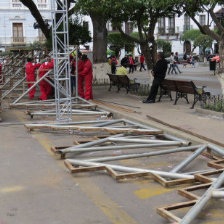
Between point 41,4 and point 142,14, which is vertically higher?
point 41,4

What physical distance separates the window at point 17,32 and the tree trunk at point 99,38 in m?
33.3

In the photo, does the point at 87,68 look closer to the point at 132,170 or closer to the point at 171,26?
the point at 132,170

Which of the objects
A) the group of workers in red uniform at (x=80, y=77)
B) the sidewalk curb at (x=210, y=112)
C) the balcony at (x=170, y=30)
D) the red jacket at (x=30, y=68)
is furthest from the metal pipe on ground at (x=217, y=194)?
the balcony at (x=170, y=30)

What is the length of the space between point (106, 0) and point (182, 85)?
11.7ft

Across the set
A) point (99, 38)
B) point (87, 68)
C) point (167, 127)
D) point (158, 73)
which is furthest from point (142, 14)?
point (167, 127)

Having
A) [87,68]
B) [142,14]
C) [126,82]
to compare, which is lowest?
[126,82]

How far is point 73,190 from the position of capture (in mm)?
5387

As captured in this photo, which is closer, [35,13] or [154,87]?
[154,87]

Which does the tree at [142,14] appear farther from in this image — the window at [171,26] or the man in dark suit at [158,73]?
the window at [171,26]

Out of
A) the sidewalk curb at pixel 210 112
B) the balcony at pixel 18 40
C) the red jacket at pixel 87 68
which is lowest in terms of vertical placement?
the sidewalk curb at pixel 210 112

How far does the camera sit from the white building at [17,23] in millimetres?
49719

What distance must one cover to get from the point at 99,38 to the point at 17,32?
113 feet

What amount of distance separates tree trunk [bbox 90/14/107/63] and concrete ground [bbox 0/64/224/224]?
11533mm

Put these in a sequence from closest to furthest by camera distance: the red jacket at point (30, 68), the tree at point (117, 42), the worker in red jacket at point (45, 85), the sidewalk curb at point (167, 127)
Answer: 1. the sidewalk curb at point (167, 127)
2. the worker in red jacket at point (45, 85)
3. the red jacket at point (30, 68)
4. the tree at point (117, 42)
